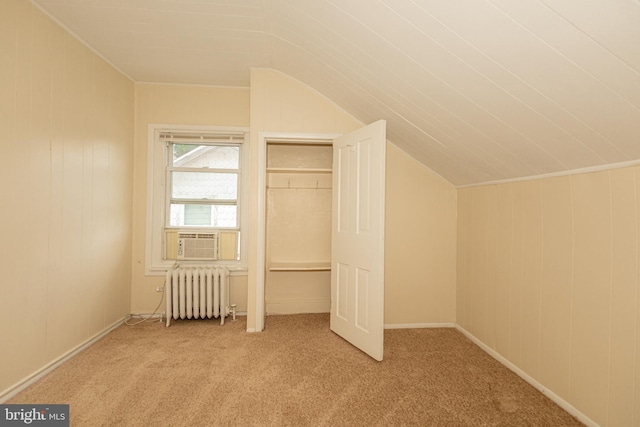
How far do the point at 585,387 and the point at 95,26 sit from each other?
4.13 meters

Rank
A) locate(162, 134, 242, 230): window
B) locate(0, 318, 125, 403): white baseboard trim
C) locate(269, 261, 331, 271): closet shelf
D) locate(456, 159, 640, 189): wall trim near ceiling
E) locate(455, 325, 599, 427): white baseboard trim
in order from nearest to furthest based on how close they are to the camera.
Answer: locate(456, 159, 640, 189): wall trim near ceiling < locate(455, 325, 599, 427): white baseboard trim < locate(0, 318, 125, 403): white baseboard trim < locate(269, 261, 331, 271): closet shelf < locate(162, 134, 242, 230): window

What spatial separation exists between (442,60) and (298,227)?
2467 mm

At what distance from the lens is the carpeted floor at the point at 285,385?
1839mm

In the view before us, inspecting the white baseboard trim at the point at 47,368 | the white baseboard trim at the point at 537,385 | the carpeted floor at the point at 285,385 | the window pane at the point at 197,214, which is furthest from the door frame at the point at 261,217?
the white baseboard trim at the point at 537,385

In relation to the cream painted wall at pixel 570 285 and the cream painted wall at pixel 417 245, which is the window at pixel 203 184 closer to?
the cream painted wall at pixel 417 245

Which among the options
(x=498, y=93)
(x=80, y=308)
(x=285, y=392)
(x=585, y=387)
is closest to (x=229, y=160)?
(x=80, y=308)

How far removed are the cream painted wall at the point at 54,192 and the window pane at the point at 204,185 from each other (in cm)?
59

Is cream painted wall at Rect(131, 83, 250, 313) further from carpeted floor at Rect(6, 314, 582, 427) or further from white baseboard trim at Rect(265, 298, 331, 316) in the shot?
carpeted floor at Rect(6, 314, 582, 427)

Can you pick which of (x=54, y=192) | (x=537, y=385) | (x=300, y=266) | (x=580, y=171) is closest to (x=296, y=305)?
(x=300, y=266)

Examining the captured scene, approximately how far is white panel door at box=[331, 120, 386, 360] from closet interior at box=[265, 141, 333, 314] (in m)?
0.63

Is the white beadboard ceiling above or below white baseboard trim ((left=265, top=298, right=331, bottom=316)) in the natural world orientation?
above

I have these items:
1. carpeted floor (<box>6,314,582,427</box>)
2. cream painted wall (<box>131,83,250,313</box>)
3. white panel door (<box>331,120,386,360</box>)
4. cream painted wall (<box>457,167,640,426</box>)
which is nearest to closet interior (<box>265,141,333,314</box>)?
cream painted wall (<box>131,83,250,313</box>)

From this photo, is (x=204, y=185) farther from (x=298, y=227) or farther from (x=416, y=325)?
(x=416, y=325)

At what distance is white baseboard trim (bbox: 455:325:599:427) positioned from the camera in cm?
180
